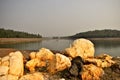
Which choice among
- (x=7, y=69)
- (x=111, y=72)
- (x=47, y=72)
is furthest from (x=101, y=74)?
(x=7, y=69)

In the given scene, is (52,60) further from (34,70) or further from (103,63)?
(103,63)

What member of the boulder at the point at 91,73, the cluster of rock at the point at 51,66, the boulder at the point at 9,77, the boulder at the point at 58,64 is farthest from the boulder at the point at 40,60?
the boulder at the point at 91,73

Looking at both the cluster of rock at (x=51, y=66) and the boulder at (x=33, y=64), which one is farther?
the boulder at (x=33, y=64)

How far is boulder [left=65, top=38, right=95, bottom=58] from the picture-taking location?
33.6 feet

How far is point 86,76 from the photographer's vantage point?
8.41 meters

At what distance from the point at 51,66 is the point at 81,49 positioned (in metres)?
1.93

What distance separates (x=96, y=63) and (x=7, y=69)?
11.7ft

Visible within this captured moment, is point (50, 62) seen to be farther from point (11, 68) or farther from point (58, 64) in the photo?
point (11, 68)

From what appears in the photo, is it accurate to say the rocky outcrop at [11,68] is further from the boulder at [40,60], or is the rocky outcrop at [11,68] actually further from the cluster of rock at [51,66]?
the boulder at [40,60]

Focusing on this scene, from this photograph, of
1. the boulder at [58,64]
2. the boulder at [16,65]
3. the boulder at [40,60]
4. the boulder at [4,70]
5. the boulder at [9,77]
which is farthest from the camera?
the boulder at [40,60]

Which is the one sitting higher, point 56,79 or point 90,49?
point 90,49

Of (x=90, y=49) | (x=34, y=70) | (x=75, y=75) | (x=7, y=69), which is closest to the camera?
(x=7, y=69)

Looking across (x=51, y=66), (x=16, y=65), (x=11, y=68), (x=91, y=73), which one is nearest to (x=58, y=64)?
(x=51, y=66)

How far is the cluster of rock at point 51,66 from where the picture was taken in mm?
8102
